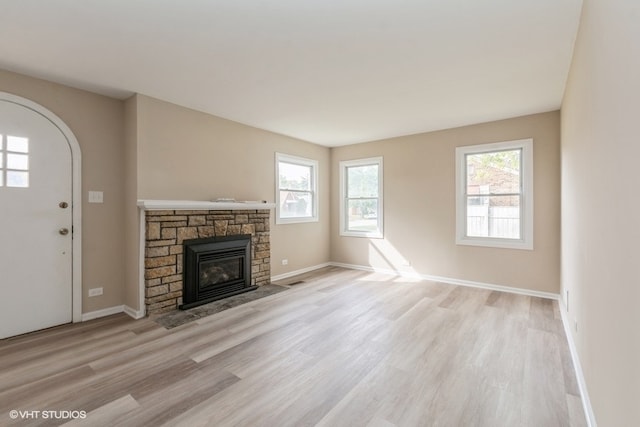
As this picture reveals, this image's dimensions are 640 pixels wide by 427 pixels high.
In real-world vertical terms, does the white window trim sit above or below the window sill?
above

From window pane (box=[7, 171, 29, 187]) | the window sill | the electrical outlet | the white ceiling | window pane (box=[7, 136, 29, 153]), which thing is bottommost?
the electrical outlet

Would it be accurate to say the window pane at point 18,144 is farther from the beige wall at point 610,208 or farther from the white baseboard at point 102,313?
the beige wall at point 610,208

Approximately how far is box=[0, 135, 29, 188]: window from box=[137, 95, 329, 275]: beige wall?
98cm

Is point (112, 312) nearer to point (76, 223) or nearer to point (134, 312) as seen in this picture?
point (134, 312)

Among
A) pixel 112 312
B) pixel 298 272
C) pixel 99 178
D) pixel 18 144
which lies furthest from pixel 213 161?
pixel 298 272

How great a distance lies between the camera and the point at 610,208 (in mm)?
1399

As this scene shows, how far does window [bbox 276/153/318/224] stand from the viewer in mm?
5375

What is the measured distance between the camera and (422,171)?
5211 mm

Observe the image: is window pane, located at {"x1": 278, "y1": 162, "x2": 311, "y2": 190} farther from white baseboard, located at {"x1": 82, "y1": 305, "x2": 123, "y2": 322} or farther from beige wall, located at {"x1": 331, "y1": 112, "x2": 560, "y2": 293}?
white baseboard, located at {"x1": 82, "y1": 305, "x2": 123, "y2": 322}

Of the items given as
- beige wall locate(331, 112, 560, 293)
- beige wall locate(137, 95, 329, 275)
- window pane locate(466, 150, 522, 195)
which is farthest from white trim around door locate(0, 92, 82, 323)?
window pane locate(466, 150, 522, 195)

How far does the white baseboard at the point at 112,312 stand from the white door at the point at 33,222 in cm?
17

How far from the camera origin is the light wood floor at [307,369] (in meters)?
1.87

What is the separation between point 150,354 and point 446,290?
3925 millimetres

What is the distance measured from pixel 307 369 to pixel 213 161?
3.08m
